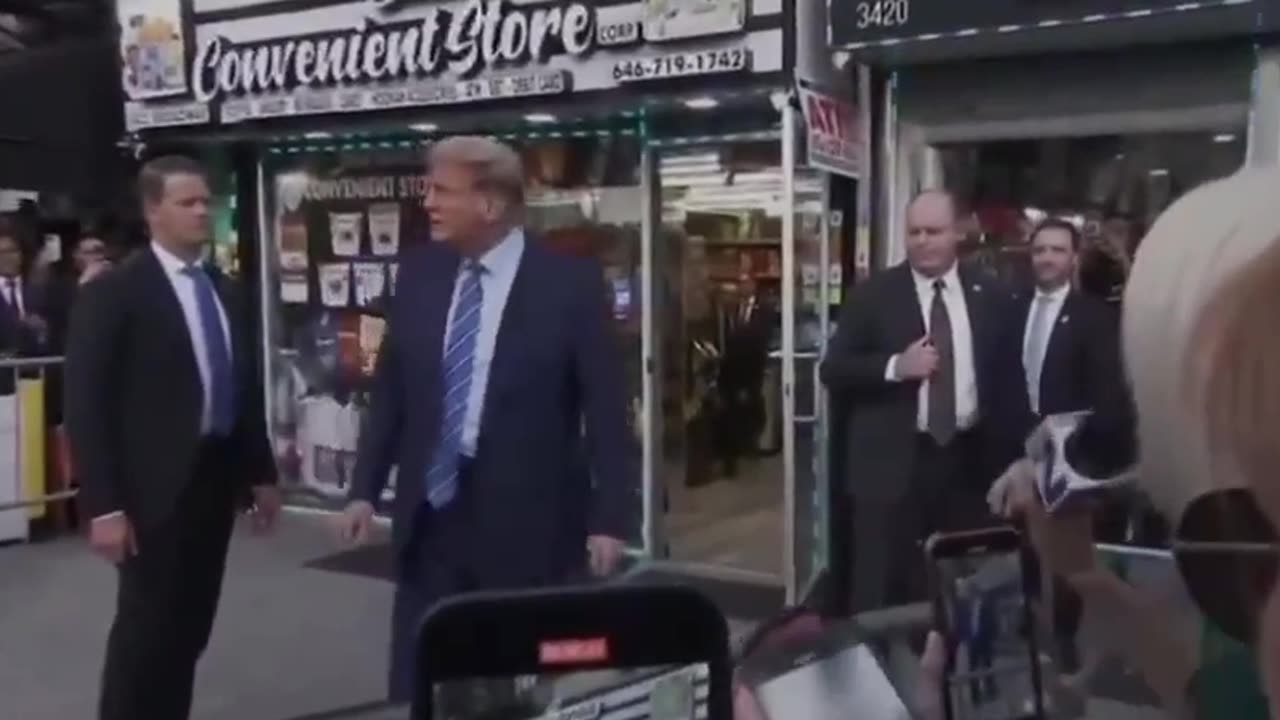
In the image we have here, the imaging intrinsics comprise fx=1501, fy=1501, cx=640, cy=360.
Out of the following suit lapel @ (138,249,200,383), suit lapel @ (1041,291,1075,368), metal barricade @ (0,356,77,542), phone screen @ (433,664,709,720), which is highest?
suit lapel @ (138,249,200,383)

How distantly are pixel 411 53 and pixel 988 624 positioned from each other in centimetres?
654

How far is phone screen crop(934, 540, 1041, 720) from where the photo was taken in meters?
1.67

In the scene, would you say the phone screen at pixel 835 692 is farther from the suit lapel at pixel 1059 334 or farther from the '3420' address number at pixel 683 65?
the '3420' address number at pixel 683 65

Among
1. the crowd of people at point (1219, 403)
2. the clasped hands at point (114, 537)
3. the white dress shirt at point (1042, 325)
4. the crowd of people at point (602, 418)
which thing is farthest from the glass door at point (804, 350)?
the crowd of people at point (1219, 403)

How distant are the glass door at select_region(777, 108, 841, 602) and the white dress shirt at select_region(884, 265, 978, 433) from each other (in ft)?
4.73

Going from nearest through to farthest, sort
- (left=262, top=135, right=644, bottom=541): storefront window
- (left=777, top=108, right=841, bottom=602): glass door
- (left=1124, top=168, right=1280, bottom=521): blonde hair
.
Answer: (left=1124, top=168, right=1280, bottom=521): blonde hair, (left=777, top=108, right=841, bottom=602): glass door, (left=262, top=135, right=644, bottom=541): storefront window

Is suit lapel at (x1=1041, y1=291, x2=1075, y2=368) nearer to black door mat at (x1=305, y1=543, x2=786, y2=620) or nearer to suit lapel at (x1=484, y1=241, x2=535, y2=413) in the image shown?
black door mat at (x1=305, y1=543, x2=786, y2=620)

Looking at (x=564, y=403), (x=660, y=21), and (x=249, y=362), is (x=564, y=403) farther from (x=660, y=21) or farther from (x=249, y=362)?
(x=660, y=21)

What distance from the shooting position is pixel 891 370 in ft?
14.8

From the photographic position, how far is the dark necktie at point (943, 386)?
14.6 ft

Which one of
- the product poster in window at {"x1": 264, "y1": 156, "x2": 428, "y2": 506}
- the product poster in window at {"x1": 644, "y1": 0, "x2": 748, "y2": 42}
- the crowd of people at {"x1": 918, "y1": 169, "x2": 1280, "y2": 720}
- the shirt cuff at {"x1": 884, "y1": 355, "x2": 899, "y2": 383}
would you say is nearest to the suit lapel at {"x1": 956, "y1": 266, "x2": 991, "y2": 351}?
the shirt cuff at {"x1": 884, "y1": 355, "x2": 899, "y2": 383}

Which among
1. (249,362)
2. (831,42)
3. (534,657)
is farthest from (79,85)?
(534,657)

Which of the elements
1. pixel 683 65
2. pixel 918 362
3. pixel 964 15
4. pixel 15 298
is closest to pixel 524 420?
pixel 918 362

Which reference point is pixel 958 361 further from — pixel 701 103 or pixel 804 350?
pixel 701 103
